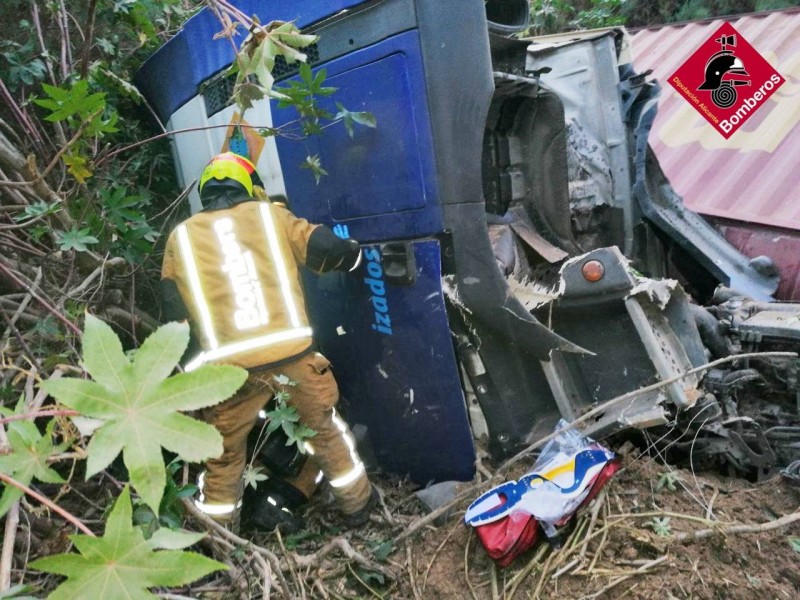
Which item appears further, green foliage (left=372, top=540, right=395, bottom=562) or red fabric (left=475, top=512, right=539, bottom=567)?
green foliage (left=372, top=540, right=395, bottom=562)

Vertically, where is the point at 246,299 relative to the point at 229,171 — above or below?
below

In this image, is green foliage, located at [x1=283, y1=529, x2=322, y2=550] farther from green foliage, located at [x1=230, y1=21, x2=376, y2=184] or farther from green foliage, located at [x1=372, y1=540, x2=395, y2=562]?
green foliage, located at [x1=230, y1=21, x2=376, y2=184]

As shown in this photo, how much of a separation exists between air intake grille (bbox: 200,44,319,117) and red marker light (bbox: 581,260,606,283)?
1.31 meters

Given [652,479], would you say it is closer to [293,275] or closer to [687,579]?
[687,579]

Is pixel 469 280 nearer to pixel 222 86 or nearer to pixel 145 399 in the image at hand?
pixel 145 399

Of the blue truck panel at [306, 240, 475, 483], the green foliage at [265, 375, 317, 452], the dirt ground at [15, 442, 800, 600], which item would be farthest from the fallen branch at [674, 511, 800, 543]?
the green foliage at [265, 375, 317, 452]

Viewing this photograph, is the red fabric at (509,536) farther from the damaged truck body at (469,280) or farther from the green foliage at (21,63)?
the green foliage at (21,63)

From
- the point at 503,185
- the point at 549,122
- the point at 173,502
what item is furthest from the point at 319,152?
the point at 173,502

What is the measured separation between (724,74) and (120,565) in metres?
4.72

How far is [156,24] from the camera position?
123 inches

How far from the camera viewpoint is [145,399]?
0.83 m

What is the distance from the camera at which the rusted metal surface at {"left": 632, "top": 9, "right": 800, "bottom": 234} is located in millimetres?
3154

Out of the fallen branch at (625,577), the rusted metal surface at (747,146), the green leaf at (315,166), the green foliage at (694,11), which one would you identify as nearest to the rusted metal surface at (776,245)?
the rusted metal surface at (747,146)

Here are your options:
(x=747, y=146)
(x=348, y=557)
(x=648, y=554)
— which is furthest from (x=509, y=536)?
(x=747, y=146)
